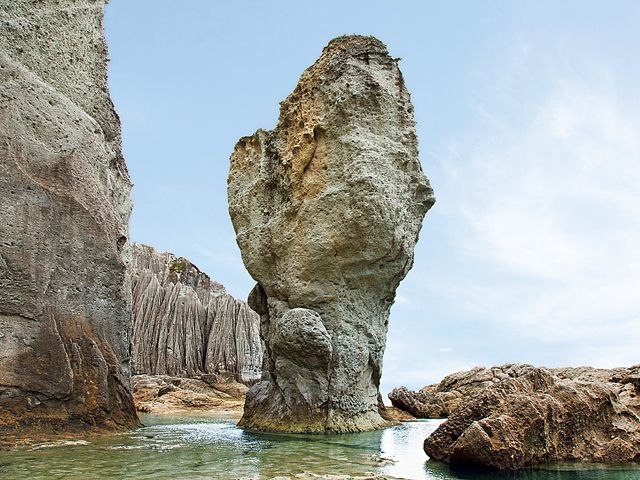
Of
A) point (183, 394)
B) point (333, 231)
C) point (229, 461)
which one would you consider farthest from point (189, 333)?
point (229, 461)

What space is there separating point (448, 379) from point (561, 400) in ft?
41.2

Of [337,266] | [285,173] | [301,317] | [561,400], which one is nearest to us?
[561,400]

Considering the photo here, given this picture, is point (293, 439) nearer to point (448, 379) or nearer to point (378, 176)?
point (378, 176)

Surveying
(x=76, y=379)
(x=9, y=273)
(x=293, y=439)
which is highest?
(x=9, y=273)

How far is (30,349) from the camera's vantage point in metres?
6.00

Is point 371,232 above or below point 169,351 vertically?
above

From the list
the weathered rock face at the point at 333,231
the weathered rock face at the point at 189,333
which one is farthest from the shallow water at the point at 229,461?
the weathered rock face at the point at 189,333

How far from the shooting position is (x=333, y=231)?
823 cm

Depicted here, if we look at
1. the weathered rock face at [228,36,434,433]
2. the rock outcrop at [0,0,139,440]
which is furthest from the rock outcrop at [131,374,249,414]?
the rock outcrop at [0,0,139,440]

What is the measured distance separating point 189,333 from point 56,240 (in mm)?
15003

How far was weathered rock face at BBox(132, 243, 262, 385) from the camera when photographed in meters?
19.8

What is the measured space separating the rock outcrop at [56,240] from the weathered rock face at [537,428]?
469 cm

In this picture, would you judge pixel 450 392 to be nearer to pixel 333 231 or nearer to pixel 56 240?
pixel 333 231

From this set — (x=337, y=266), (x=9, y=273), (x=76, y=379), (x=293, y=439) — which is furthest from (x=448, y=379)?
(x=9, y=273)
